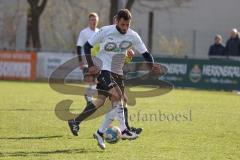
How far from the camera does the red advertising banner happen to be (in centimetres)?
2908

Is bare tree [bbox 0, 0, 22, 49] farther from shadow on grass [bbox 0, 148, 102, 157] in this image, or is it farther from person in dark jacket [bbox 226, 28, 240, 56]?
shadow on grass [bbox 0, 148, 102, 157]

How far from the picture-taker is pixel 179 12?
43062 millimetres

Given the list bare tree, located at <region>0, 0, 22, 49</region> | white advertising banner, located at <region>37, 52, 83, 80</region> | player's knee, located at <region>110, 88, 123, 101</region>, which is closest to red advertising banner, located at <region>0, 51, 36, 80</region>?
white advertising banner, located at <region>37, 52, 83, 80</region>

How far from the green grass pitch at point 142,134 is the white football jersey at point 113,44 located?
3.92 feet

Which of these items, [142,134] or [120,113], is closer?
[120,113]

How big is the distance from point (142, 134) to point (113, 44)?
1961 mm

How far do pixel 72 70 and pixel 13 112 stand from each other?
13.4 m

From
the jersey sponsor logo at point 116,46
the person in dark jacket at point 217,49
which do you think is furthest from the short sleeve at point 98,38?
the person in dark jacket at point 217,49

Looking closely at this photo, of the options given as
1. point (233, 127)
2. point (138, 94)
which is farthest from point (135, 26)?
point (233, 127)

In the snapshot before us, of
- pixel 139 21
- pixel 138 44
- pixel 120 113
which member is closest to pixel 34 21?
pixel 139 21

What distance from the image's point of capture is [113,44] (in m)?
10.3

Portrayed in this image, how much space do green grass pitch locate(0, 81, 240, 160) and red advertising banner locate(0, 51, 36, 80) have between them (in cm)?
1013

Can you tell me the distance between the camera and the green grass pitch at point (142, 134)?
9.27m

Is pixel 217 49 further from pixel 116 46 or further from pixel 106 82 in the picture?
pixel 106 82
